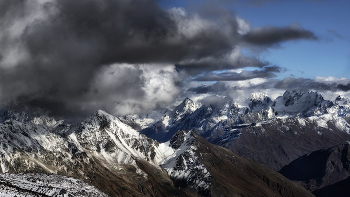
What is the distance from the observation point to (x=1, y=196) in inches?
6166

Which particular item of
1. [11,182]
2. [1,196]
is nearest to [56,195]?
[11,182]

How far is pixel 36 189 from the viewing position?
7840 inches

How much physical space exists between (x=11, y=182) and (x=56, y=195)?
2987 centimetres

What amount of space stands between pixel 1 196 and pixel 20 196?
9.98 m

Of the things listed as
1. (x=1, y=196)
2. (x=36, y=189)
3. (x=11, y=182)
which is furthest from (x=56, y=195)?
(x=1, y=196)

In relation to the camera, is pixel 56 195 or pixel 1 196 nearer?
pixel 1 196

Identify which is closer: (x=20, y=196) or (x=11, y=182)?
(x=20, y=196)

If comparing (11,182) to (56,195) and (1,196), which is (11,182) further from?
(1,196)

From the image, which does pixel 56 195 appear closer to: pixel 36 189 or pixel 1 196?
pixel 36 189

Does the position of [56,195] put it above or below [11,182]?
below

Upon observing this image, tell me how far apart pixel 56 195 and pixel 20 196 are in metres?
35.8

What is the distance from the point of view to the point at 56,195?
19838 centimetres

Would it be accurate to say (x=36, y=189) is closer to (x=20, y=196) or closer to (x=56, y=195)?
(x=56, y=195)

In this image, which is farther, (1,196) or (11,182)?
(11,182)
